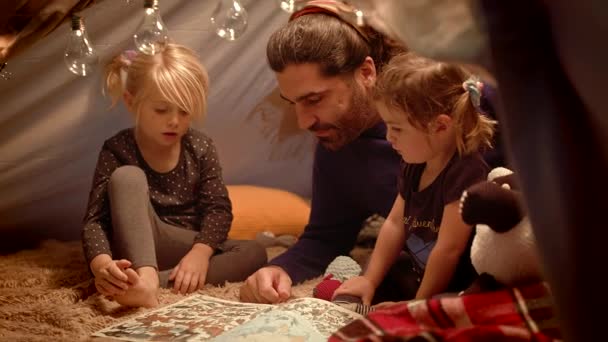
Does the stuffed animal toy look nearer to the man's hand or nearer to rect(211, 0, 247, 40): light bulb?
the man's hand

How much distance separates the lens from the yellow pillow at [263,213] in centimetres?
180

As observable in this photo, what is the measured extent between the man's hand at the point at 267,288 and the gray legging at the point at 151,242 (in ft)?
0.54

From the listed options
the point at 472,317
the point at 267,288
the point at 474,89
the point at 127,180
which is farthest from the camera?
the point at 127,180

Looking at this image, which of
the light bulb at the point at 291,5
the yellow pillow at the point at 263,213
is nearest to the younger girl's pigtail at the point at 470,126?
the light bulb at the point at 291,5

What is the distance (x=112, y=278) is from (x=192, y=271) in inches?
7.9

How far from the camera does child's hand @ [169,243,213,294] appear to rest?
1287 millimetres

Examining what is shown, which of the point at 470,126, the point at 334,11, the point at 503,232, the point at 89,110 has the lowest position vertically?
the point at 503,232

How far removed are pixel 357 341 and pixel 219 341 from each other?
25 centimetres

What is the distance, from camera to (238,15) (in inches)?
57.3

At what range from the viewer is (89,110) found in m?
1.61

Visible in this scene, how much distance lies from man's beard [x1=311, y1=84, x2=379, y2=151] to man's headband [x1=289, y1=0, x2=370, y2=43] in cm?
11

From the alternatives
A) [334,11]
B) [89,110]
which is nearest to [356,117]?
[334,11]

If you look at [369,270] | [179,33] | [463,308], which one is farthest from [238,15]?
[463,308]

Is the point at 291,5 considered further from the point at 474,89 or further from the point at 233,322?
the point at 233,322
